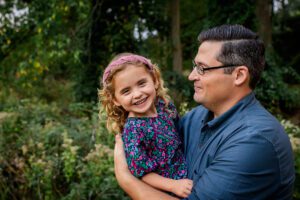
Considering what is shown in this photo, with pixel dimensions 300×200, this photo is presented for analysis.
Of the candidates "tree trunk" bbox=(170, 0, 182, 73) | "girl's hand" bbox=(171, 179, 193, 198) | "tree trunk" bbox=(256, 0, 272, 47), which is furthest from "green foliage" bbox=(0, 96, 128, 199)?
"tree trunk" bbox=(256, 0, 272, 47)

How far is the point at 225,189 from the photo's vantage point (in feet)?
5.39

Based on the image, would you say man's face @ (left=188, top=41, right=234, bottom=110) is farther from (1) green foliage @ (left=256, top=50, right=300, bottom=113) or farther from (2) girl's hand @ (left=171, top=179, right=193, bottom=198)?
(1) green foliage @ (left=256, top=50, right=300, bottom=113)

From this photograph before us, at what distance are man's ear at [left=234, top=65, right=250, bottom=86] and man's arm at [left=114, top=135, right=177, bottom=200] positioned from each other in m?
0.69

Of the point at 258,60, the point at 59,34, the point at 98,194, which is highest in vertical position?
the point at 59,34

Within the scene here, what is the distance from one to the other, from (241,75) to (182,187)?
658 mm

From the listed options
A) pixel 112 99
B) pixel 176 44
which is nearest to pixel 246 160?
pixel 112 99

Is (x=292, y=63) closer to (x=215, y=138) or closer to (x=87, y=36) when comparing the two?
(x=87, y=36)

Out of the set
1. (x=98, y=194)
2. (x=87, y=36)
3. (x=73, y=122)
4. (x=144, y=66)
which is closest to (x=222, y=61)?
(x=144, y=66)

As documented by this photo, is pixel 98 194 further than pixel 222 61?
Yes

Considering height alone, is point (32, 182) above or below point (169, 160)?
below

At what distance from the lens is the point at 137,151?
7.11 ft

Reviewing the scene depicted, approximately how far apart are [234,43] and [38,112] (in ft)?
16.7

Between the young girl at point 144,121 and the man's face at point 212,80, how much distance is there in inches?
14.9

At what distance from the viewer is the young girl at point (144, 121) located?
216 centimetres
